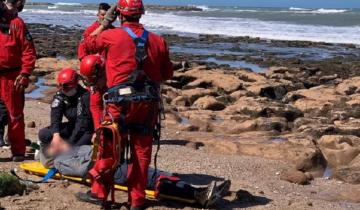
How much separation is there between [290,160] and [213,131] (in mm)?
3053

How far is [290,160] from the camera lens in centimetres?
895

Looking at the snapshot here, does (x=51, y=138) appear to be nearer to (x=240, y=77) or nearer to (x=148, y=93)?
(x=148, y=93)

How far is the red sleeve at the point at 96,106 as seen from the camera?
20.7 feet

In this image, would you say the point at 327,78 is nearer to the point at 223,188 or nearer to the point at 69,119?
the point at 69,119

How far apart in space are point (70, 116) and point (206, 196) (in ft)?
6.13

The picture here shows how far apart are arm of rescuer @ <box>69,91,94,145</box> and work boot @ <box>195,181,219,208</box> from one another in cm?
147

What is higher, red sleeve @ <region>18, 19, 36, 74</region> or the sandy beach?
red sleeve @ <region>18, 19, 36, 74</region>

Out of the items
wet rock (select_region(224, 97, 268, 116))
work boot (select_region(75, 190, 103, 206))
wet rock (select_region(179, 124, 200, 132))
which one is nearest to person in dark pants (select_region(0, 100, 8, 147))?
work boot (select_region(75, 190, 103, 206))

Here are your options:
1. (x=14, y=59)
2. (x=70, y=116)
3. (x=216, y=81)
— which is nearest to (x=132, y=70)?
(x=70, y=116)

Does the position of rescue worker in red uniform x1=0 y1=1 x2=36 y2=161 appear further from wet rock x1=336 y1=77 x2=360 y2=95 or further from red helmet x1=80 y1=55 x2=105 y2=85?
wet rock x1=336 y1=77 x2=360 y2=95

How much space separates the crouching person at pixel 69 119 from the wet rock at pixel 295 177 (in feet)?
8.07

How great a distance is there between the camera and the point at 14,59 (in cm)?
739

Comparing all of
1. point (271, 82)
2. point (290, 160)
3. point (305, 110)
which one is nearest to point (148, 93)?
point (290, 160)

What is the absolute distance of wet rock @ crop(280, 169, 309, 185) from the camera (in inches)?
308
